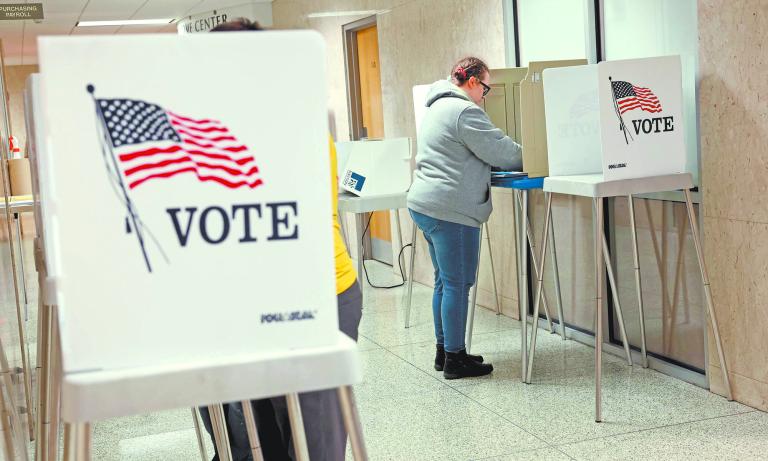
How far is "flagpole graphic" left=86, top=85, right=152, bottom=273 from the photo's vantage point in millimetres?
1025

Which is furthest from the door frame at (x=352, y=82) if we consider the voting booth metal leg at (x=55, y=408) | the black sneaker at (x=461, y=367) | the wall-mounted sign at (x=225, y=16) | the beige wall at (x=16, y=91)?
the beige wall at (x=16, y=91)

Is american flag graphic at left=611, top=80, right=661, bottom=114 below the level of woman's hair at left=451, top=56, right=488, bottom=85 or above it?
below

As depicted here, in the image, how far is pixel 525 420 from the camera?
3234 mm

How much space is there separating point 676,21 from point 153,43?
2861mm

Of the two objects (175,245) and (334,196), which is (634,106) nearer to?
(334,196)

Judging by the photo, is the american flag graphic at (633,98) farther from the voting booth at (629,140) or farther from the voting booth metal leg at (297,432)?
the voting booth metal leg at (297,432)

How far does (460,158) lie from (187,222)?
2.65 meters

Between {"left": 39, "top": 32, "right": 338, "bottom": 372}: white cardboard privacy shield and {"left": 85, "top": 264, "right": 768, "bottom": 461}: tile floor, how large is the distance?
1965mm

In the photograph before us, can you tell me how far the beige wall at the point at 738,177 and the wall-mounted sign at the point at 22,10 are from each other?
7234 millimetres

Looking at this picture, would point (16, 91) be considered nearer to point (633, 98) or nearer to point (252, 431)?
point (633, 98)

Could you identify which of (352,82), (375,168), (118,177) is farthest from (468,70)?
(352,82)

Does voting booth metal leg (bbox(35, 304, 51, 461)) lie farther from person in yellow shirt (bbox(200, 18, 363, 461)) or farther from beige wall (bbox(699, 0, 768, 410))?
beige wall (bbox(699, 0, 768, 410))

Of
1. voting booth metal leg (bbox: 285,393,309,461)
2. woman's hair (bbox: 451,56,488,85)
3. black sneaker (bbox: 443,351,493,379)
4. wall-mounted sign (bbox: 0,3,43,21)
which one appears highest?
wall-mounted sign (bbox: 0,3,43,21)

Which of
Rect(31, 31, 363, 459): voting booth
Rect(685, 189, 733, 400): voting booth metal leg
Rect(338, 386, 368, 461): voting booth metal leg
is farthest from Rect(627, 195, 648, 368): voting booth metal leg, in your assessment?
Rect(31, 31, 363, 459): voting booth
